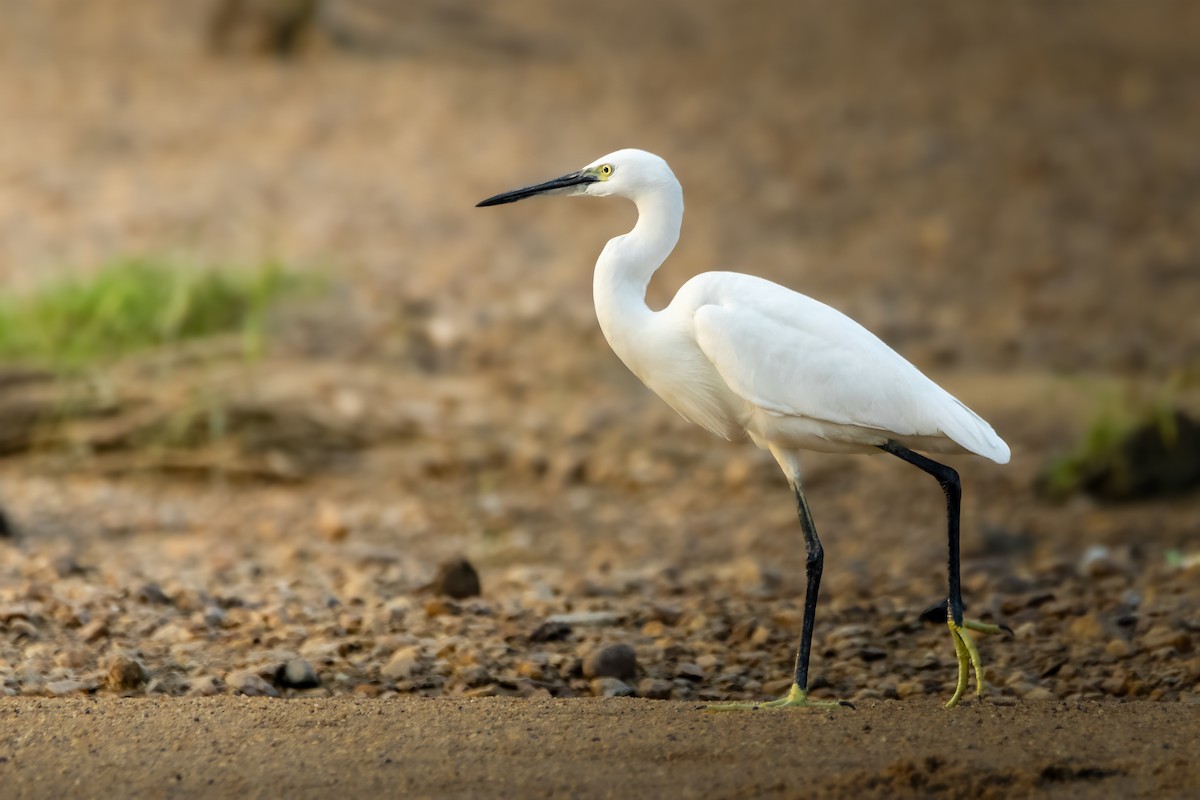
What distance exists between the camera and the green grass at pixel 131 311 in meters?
7.61

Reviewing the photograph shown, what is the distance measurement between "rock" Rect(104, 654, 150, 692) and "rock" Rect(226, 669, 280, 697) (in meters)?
0.22

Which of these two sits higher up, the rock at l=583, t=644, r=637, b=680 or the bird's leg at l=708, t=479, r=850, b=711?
the bird's leg at l=708, t=479, r=850, b=711

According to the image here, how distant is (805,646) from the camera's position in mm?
3650

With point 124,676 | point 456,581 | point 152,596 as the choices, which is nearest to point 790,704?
point 456,581

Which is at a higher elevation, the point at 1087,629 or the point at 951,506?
the point at 951,506

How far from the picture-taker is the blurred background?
4.44m

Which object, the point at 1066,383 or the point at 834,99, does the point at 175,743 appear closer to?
the point at 1066,383

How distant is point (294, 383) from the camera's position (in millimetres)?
7355

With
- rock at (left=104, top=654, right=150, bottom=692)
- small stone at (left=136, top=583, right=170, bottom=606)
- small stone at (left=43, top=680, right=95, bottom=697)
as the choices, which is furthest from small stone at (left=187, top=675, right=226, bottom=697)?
small stone at (left=136, top=583, right=170, bottom=606)

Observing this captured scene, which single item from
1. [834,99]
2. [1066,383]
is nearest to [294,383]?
[1066,383]

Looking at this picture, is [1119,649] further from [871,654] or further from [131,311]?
[131,311]

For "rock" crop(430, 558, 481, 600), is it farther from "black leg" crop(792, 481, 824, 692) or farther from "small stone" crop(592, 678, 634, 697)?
"black leg" crop(792, 481, 824, 692)

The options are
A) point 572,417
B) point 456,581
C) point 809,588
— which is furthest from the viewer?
point 572,417

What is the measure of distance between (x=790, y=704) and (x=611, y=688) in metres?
0.52
